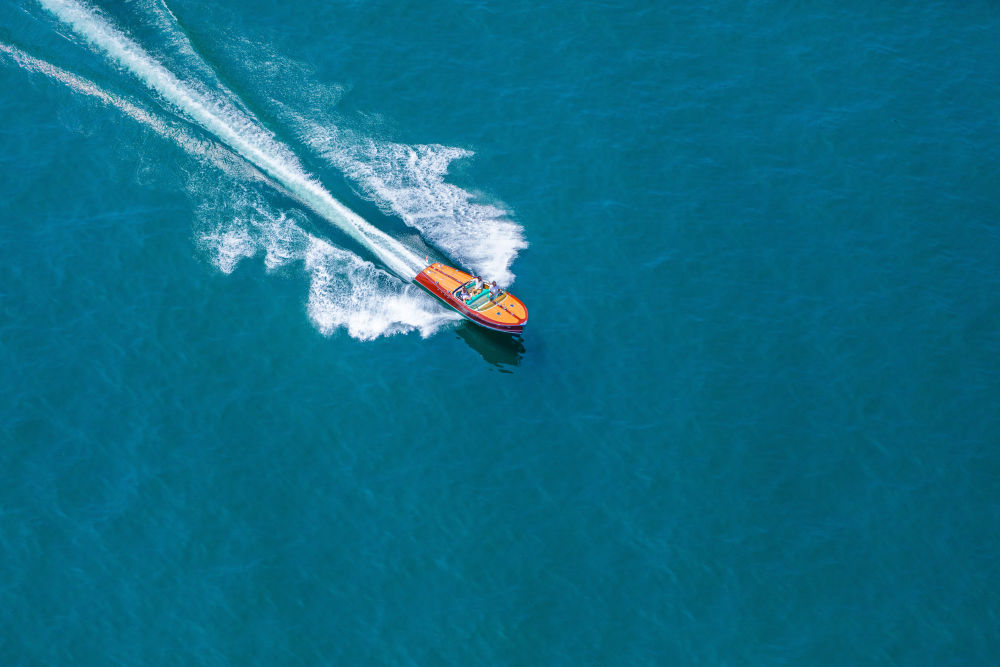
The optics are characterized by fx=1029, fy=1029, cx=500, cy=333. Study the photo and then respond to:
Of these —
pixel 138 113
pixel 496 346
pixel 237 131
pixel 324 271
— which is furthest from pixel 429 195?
pixel 138 113

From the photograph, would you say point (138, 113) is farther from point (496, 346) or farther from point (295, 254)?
point (496, 346)

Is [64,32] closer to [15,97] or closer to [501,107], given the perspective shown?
[15,97]

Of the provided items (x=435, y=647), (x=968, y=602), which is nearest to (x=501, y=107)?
(x=435, y=647)

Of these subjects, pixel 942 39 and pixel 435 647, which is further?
pixel 942 39

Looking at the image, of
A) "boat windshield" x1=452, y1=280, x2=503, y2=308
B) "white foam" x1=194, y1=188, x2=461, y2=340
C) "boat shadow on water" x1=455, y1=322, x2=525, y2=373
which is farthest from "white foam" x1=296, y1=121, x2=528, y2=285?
"white foam" x1=194, y1=188, x2=461, y2=340

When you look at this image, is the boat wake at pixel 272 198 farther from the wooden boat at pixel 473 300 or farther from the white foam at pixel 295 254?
the wooden boat at pixel 473 300

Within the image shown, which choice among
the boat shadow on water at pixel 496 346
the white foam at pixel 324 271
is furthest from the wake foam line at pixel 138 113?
the boat shadow on water at pixel 496 346

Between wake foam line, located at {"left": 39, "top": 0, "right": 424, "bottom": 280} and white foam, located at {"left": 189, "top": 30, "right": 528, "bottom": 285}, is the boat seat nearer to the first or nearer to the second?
white foam, located at {"left": 189, "top": 30, "right": 528, "bottom": 285}
